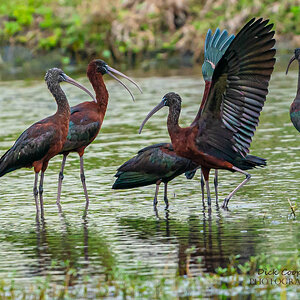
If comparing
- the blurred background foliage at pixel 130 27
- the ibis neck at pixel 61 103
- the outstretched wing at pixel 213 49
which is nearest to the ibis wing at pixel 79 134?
the ibis neck at pixel 61 103

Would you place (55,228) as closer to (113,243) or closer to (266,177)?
(113,243)

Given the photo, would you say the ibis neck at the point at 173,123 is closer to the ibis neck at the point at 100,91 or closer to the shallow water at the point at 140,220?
the shallow water at the point at 140,220

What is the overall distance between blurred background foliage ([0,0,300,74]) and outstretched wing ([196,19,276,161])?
1778 cm

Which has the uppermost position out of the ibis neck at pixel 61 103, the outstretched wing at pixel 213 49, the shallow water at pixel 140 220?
the outstretched wing at pixel 213 49

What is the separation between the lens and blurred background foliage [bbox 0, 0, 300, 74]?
93.5 feet

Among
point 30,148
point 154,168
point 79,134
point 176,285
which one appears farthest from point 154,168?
point 176,285

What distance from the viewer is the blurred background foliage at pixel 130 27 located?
2848 cm

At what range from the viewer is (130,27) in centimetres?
2998

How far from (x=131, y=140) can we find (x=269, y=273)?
8.55m

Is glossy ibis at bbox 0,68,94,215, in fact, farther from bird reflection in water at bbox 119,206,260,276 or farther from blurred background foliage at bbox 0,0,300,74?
blurred background foliage at bbox 0,0,300,74

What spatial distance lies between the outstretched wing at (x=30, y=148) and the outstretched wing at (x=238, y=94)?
185cm

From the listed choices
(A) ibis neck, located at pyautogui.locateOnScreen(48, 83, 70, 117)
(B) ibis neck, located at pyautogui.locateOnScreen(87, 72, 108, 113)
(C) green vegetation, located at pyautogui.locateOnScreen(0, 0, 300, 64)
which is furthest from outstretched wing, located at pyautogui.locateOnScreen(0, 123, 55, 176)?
(C) green vegetation, located at pyautogui.locateOnScreen(0, 0, 300, 64)

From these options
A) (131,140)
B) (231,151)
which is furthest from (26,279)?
(131,140)

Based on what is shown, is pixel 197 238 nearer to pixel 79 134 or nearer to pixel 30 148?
pixel 30 148
